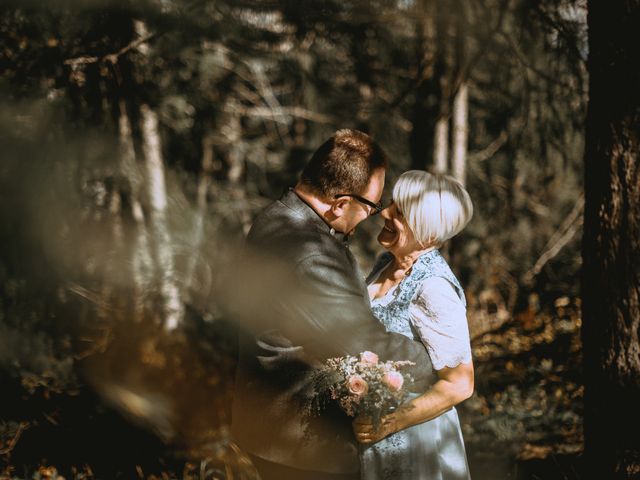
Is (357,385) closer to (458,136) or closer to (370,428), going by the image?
(370,428)

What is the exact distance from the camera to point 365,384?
7.47 feet

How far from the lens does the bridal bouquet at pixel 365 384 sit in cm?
229

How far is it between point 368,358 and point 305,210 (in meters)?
0.60

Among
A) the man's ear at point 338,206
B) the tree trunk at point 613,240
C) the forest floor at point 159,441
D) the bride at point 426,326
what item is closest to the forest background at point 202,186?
the forest floor at point 159,441

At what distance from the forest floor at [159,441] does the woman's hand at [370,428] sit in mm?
2409

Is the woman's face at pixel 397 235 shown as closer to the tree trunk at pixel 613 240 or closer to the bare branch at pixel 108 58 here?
the tree trunk at pixel 613 240

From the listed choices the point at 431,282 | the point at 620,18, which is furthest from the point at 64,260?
the point at 620,18

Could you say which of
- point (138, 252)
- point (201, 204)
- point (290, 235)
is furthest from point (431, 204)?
point (201, 204)

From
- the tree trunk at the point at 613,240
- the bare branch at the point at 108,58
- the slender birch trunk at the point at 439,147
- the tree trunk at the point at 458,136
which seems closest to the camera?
the tree trunk at the point at 613,240

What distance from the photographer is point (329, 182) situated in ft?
8.21

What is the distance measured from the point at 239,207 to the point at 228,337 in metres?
2.89

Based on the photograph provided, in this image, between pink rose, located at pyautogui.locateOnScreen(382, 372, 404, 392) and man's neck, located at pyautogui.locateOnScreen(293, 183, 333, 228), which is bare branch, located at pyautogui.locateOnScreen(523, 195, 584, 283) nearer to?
man's neck, located at pyautogui.locateOnScreen(293, 183, 333, 228)

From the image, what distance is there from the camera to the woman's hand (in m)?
2.39

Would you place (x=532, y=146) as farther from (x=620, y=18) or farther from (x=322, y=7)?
(x=620, y=18)
